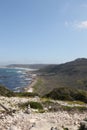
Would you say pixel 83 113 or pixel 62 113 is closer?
pixel 62 113

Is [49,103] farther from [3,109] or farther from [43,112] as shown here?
[3,109]

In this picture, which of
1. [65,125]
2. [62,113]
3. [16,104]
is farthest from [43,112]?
[65,125]

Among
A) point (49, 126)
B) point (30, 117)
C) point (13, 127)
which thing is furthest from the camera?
point (30, 117)

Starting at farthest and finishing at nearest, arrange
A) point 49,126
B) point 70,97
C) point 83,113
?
point 70,97 → point 83,113 → point 49,126

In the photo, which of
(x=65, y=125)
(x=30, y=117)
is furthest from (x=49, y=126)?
(x=30, y=117)

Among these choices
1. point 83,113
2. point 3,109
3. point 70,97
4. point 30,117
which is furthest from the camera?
point 70,97

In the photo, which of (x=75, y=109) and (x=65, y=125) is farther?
(x=75, y=109)

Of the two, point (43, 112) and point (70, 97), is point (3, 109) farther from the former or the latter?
point (70, 97)

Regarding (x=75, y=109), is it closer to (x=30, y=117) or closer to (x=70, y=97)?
(x=30, y=117)

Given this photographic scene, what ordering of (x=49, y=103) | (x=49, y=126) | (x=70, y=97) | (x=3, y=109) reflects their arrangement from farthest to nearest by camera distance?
1. (x=70, y=97)
2. (x=49, y=103)
3. (x=3, y=109)
4. (x=49, y=126)
